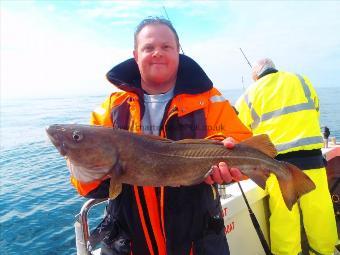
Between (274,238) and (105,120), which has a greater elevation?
(105,120)

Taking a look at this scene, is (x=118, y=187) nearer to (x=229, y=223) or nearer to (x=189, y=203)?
(x=189, y=203)

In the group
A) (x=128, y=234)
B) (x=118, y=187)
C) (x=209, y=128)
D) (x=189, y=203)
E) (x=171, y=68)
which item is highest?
(x=171, y=68)

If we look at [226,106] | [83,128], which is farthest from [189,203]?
[83,128]

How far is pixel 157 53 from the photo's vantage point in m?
2.79

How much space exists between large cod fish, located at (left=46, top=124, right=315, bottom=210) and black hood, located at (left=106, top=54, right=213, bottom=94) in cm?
49

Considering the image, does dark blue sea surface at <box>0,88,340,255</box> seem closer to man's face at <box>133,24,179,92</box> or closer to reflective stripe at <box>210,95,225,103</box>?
man's face at <box>133,24,179,92</box>

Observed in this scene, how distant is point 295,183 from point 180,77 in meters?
1.39

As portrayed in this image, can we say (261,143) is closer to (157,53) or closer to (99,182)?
(157,53)

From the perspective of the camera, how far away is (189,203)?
9.11ft

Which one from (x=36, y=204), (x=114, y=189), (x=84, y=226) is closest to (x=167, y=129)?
(x=114, y=189)

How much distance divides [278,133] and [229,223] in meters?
1.39

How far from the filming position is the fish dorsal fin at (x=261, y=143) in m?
2.90

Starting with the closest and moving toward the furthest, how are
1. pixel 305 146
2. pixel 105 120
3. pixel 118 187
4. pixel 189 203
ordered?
pixel 118 187 < pixel 189 203 < pixel 105 120 < pixel 305 146

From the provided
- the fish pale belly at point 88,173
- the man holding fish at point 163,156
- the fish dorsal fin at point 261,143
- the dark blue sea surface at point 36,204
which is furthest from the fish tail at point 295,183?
the dark blue sea surface at point 36,204
